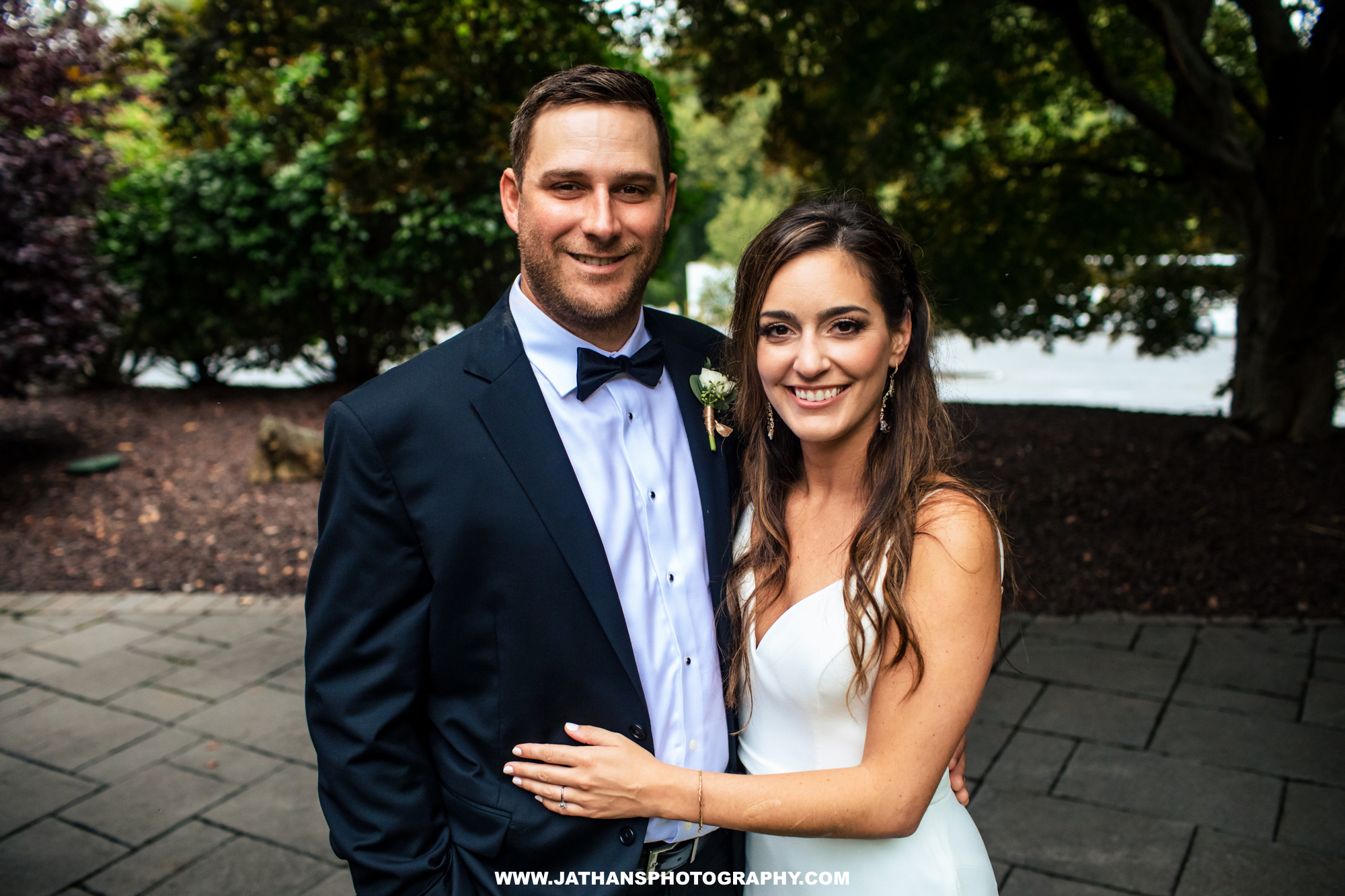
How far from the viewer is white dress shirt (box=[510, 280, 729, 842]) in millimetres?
1900

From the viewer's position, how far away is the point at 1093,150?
8.93 meters

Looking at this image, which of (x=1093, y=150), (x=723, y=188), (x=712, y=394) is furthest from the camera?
(x=723, y=188)

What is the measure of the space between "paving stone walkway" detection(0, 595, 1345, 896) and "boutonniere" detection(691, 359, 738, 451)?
192 centimetres

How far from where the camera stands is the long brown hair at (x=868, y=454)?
73.9 inches

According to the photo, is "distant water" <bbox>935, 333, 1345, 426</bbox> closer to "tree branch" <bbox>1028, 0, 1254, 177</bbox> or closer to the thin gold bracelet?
"tree branch" <bbox>1028, 0, 1254, 177</bbox>

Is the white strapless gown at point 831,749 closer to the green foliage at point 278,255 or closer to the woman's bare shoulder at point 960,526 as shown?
the woman's bare shoulder at point 960,526

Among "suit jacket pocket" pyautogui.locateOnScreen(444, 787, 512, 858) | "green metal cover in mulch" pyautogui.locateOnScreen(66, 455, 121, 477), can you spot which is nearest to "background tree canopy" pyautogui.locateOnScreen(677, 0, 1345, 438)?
"suit jacket pocket" pyautogui.locateOnScreen(444, 787, 512, 858)

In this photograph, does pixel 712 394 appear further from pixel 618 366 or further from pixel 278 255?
pixel 278 255

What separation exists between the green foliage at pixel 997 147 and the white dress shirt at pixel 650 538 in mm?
5286

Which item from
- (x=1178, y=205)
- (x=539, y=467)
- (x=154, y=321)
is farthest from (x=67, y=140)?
(x=1178, y=205)

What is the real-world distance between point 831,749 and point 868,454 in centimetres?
67

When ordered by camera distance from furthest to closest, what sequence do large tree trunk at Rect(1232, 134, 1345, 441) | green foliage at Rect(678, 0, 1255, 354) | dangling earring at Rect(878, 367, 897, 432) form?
green foliage at Rect(678, 0, 1255, 354)
large tree trunk at Rect(1232, 134, 1345, 441)
dangling earring at Rect(878, 367, 897, 432)

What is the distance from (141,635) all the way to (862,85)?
669cm

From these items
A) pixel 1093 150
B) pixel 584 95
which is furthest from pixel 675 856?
pixel 1093 150
